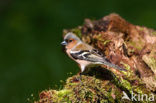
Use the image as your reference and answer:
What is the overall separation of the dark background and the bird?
1.78 meters

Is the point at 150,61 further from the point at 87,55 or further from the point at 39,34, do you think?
the point at 39,34

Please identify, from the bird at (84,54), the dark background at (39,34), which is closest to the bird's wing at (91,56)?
the bird at (84,54)

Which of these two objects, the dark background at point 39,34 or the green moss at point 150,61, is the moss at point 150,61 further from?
the dark background at point 39,34

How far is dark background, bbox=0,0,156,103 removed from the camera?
8367 millimetres

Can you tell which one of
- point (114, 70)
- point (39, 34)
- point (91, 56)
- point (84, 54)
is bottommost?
point (114, 70)

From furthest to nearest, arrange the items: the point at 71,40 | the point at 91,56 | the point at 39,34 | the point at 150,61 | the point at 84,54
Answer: the point at 39,34 < the point at 71,40 < the point at 84,54 < the point at 91,56 < the point at 150,61

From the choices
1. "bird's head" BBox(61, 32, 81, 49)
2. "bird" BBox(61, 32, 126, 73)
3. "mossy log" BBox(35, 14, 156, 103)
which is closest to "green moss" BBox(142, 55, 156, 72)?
"mossy log" BBox(35, 14, 156, 103)

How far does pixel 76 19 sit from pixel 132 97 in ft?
17.0

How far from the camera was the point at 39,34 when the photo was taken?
962 centimetres

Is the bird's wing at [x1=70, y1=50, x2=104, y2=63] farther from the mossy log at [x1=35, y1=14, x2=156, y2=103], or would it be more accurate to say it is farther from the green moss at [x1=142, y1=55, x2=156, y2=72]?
the green moss at [x1=142, y1=55, x2=156, y2=72]

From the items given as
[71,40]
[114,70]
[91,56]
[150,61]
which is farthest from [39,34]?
[150,61]

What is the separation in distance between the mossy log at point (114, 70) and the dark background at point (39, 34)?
1.97 metres

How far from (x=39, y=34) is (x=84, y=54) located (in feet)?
13.0

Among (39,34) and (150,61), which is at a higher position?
(39,34)
